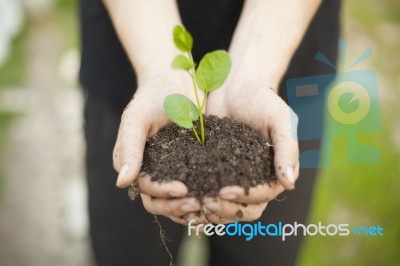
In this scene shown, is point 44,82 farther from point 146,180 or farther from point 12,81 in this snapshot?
point 146,180

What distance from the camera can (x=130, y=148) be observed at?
2.77ft

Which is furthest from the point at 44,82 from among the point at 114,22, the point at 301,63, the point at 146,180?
the point at 146,180

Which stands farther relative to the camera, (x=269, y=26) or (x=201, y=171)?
(x=269, y=26)

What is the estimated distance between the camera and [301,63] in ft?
4.03

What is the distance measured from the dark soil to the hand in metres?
0.02

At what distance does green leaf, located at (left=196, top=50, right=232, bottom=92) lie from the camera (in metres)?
0.89

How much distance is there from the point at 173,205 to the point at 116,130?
53cm

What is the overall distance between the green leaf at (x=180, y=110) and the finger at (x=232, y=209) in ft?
0.60

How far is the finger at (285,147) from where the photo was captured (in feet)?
2.70

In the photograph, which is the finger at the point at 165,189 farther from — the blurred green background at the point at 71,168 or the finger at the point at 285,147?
the blurred green background at the point at 71,168

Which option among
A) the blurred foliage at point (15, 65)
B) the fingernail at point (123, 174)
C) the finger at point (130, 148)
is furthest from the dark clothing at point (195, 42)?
the blurred foliage at point (15, 65)

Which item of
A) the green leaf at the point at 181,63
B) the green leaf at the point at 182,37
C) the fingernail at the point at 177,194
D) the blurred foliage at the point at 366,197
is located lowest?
the blurred foliage at the point at 366,197

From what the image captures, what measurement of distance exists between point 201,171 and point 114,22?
56 cm

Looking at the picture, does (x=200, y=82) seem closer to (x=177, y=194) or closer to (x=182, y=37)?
(x=182, y=37)
